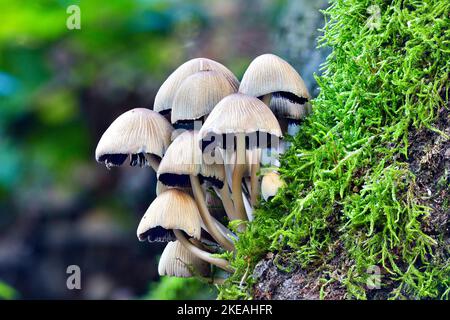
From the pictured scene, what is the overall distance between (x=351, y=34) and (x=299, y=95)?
18cm

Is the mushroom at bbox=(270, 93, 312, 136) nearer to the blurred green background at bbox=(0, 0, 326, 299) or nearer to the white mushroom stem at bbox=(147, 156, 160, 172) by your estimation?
the white mushroom stem at bbox=(147, 156, 160, 172)

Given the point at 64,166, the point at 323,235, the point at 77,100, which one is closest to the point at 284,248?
the point at 323,235

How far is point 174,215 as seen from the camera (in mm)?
1175

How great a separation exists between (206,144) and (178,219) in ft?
0.57

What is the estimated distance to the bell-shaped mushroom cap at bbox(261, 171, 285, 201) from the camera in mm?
1131

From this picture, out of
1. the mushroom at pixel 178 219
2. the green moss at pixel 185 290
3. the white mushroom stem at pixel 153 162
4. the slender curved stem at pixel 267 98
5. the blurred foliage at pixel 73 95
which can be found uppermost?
the blurred foliage at pixel 73 95

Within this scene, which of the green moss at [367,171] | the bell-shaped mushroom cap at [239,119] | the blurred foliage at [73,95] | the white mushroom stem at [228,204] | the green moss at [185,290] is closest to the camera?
the green moss at [367,171]

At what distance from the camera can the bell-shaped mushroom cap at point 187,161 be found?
1.15m

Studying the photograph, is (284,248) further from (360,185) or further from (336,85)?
(336,85)

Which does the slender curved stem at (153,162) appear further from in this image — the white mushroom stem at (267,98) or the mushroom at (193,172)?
the white mushroom stem at (267,98)

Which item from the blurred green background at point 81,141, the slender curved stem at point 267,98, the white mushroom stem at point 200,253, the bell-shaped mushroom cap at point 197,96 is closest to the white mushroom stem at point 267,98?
the slender curved stem at point 267,98

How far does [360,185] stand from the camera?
1.03m

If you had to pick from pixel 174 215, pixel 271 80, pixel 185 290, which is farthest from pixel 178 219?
pixel 185 290

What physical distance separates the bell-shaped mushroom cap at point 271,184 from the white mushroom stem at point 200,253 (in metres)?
0.18
